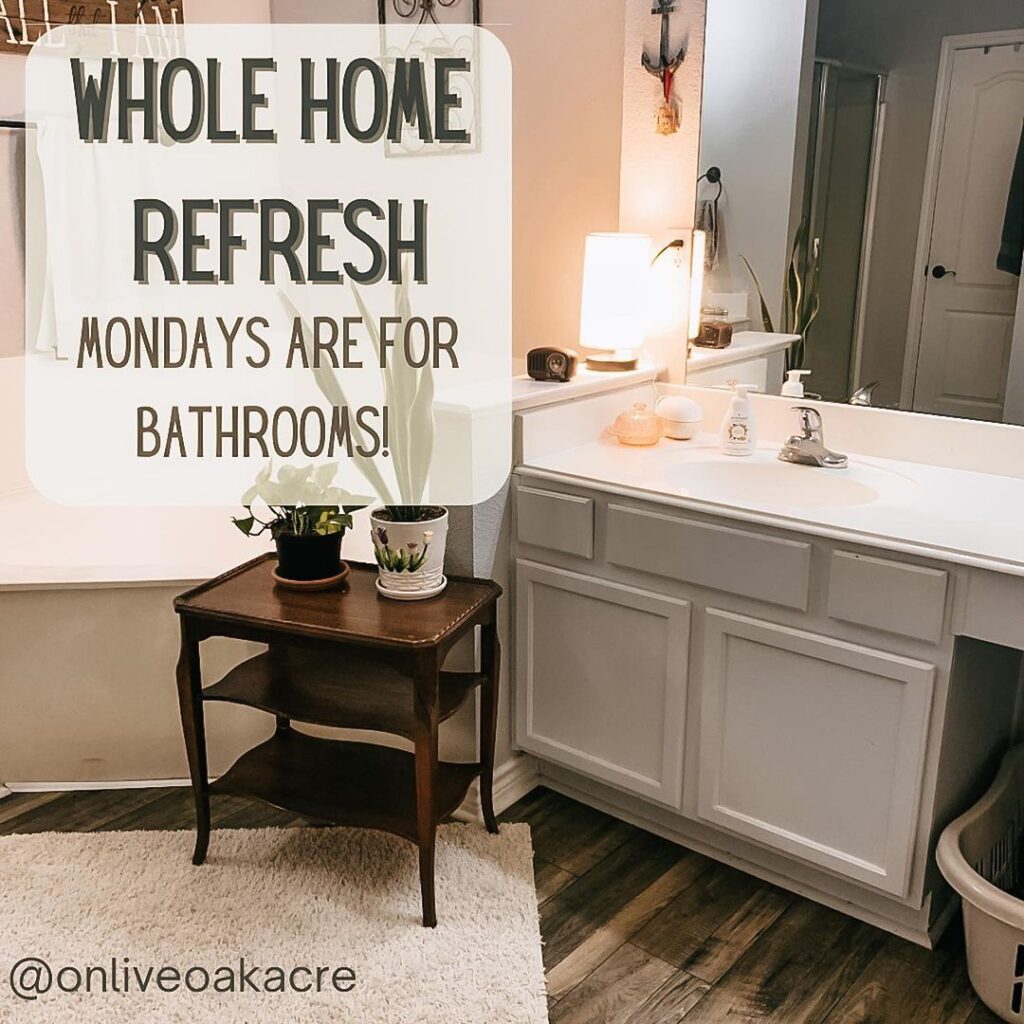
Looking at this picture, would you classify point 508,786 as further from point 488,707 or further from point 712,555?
point 712,555

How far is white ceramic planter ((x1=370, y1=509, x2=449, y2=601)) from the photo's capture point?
194 cm

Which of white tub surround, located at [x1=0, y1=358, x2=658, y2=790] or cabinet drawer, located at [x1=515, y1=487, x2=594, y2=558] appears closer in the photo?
cabinet drawer, located at [x1=515, y1=487, x2=594, y2=558]

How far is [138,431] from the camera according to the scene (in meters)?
3.24

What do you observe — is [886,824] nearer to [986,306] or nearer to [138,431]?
[986,306]

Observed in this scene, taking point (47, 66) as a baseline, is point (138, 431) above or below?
below

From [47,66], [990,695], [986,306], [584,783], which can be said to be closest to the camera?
[990,695]

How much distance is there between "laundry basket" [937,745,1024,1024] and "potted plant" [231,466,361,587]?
1207 millimetres

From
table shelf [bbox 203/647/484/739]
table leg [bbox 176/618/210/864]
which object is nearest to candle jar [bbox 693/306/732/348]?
table shelf [bbox 203/647/484/739]

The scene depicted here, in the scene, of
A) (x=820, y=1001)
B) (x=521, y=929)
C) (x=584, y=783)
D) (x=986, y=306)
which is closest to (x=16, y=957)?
(x=521, y=929)

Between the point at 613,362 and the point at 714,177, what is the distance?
0.47 meters

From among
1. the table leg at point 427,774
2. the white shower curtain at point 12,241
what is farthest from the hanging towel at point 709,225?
the white shower curtain at point 12,241

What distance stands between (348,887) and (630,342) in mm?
1335

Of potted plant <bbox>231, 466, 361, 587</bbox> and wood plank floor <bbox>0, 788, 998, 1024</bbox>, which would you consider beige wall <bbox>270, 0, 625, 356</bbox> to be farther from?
wood plank floor <bbox>0, 788, 998, 1024</bbox>

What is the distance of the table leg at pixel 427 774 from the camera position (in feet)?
5.87
